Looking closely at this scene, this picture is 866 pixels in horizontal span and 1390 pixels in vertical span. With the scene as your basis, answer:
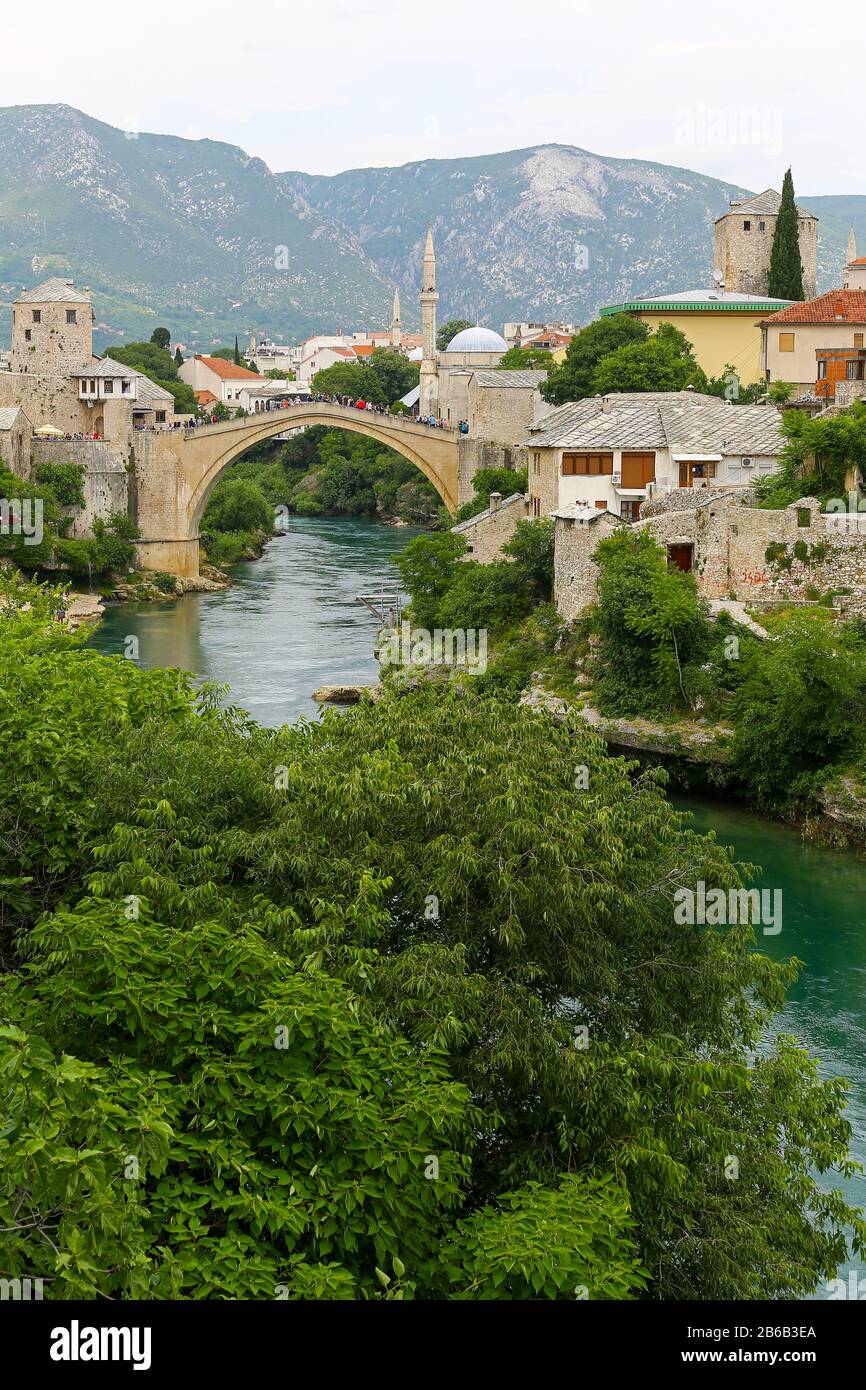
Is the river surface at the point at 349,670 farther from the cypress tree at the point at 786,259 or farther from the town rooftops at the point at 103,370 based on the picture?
the cypress tree at the point at 786,259

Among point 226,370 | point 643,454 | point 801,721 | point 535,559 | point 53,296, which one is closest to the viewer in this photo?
point 801,721

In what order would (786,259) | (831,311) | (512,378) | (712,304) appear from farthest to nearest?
(786,259) → (512,378) → (712,304) → (831,311)

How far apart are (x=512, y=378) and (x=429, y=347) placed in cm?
1926

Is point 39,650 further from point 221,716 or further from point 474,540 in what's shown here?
point 474,540

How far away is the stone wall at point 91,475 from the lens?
48.9 meters

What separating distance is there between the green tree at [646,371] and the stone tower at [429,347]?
23.8m

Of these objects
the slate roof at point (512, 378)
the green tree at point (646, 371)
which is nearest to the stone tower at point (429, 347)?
the slate roof at point (512, 378)

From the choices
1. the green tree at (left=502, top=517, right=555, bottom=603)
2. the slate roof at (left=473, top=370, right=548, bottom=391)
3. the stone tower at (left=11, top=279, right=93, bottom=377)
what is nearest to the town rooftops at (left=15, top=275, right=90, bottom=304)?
the stone tower at (left=11, top=279, right=93, bottom=377)

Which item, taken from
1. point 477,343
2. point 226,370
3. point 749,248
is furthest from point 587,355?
point 226,370

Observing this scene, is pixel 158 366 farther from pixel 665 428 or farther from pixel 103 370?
pixel 665 428

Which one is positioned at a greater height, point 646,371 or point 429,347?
point 429,347

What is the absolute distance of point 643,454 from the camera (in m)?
32.5

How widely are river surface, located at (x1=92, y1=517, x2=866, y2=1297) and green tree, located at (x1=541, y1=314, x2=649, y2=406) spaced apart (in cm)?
646

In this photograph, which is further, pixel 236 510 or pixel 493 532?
pixel 236 510
